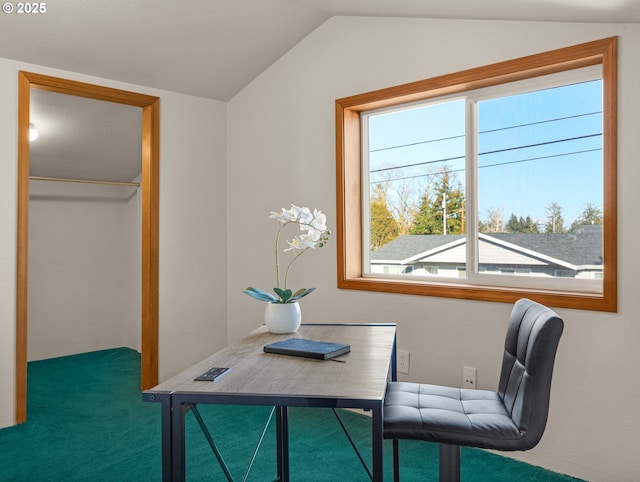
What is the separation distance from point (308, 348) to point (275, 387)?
395 mm

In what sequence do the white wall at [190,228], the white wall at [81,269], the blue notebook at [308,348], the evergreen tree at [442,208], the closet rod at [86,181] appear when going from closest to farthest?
the blue notebook at [308,348]
the evergreen tree at [442,208]
the white wall at [190,228]
the closet rod at [86,181]
the white wall at [81,269]

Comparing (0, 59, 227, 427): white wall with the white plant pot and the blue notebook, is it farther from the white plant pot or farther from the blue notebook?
the blue notebook

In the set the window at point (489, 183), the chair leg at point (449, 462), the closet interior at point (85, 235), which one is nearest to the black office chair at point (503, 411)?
the chair leg at point (449, 462)

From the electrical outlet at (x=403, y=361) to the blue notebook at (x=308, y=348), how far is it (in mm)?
1215

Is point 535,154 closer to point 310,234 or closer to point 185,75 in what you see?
point 310,234

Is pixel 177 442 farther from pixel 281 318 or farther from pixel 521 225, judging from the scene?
pixel 521 225

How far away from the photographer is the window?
250 cm

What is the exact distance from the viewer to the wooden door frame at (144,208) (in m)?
3.11

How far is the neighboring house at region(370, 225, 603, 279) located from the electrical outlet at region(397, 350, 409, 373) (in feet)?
1.55

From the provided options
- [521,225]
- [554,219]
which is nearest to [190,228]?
[521,225]

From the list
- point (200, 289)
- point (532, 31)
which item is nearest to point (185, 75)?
point (200, 289)

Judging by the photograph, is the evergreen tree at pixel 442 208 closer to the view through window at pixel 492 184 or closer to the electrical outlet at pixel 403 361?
the view through window at pixel 492 184

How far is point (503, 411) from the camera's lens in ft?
5.98

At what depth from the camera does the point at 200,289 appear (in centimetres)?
396
